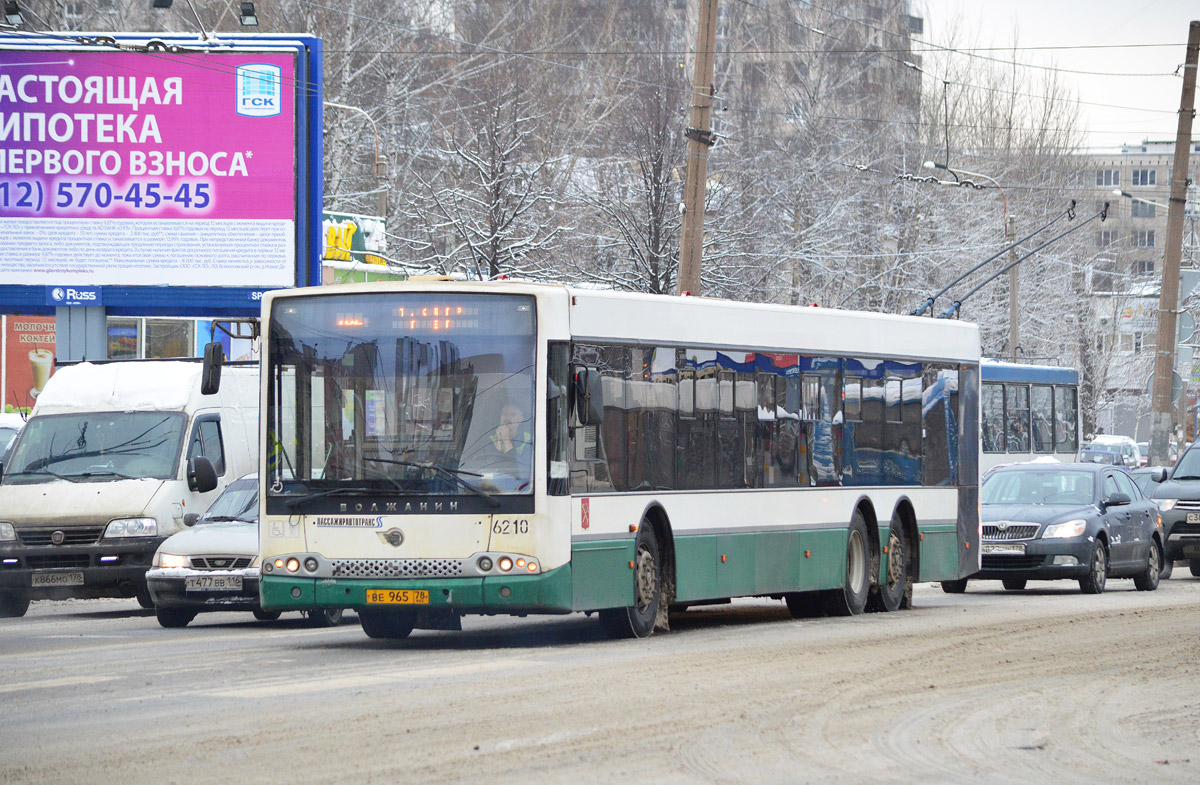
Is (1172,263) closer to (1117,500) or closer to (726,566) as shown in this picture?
(1117,500)

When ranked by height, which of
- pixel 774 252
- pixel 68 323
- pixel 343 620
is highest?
pixel 774 252

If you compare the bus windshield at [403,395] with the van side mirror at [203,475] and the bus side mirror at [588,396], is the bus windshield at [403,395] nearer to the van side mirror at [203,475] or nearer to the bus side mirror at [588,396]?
the bus side mirror at [588,396]

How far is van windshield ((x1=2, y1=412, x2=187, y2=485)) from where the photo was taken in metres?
19.1

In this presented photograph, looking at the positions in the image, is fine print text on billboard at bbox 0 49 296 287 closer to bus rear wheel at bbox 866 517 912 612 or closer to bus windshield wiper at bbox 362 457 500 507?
bus rear wheel at bbox 866 517 912 612

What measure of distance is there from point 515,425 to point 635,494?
1.40m

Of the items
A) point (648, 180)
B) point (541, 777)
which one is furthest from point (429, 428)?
point (648, 180)

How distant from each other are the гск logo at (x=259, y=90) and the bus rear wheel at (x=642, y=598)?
56.7 ft

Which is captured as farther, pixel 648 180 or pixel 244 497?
pixel 648 180

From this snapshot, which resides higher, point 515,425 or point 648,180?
point 648,180

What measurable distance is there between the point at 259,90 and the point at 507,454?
18.2 meters

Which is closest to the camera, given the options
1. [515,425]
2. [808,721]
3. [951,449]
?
[808,721]

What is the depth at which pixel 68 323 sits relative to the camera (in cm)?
3053

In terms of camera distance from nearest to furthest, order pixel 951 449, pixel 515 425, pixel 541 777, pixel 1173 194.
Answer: pixel 541 777 → pixel 515 425 → pixel 951 449 → pixel 1173 194

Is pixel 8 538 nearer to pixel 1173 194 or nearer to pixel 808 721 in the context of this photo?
pixel 808 721
